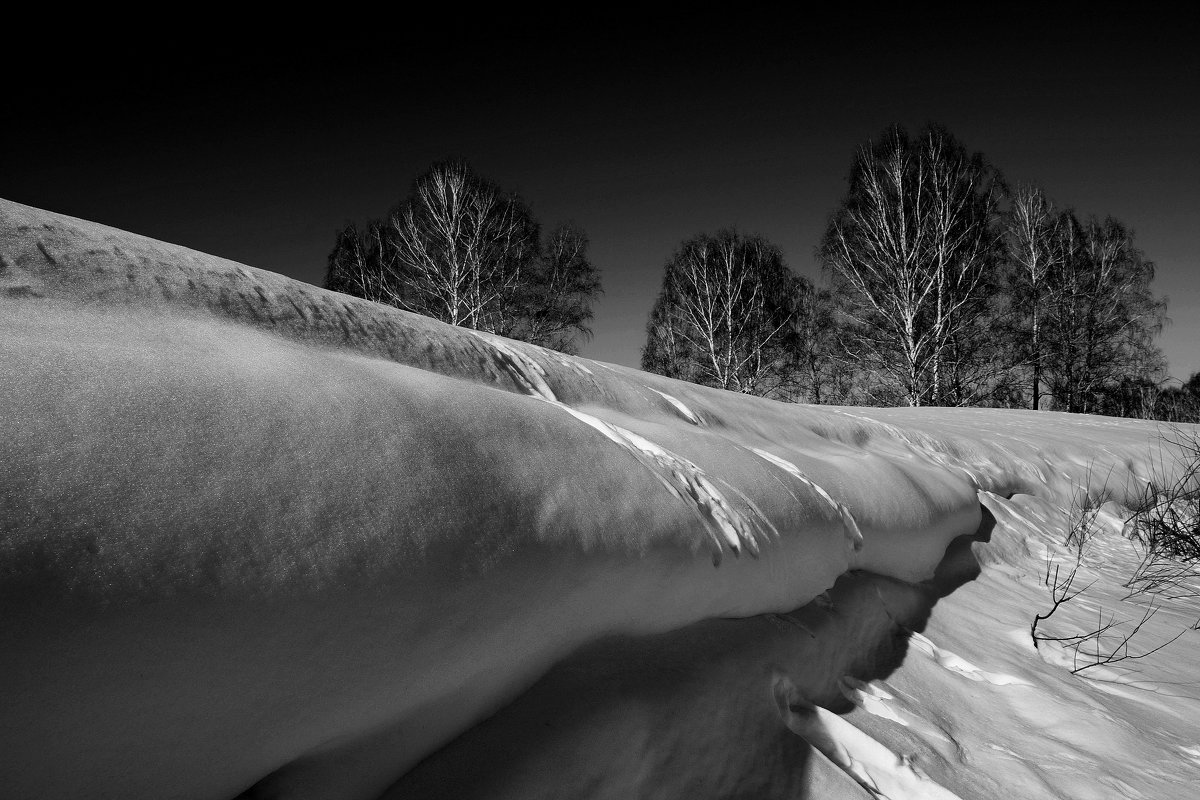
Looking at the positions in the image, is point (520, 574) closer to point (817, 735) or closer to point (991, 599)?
point (817, 735)

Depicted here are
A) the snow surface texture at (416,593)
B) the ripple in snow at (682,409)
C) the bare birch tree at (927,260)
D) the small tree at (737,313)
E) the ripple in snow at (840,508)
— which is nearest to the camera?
the snow surface texture at (416,593)

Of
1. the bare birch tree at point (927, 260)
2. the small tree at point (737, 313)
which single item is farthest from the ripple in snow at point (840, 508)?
the small tree at point (737, 313)

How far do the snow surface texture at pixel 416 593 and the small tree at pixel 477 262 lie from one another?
29.3 feet

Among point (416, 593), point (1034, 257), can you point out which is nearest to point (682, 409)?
point (416, 593)

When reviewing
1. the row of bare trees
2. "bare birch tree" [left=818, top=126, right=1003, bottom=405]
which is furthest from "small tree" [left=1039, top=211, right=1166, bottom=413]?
"bare birch tree" [left=818, top=126, right=1003, bottom=405]

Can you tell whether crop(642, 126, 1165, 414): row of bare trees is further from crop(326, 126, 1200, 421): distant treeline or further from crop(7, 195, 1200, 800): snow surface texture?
crop(7, 195, 1200, 800): snow surface texture

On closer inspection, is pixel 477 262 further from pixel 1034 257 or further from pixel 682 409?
pixel 1034 257

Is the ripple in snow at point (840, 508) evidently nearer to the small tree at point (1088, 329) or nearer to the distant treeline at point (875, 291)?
the distant treeline at point (875, 291)

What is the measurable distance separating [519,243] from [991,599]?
9.40 m

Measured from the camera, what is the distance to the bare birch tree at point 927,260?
8.73 metres

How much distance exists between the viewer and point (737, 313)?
10.8 meters

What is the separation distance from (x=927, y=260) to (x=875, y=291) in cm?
86

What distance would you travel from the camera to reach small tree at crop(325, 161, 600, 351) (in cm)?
954

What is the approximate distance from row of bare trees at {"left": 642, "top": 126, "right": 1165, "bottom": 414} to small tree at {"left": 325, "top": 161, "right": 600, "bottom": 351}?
2544 millimetres
